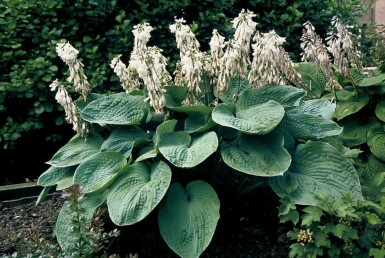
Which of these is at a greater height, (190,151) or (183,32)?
(183,32)

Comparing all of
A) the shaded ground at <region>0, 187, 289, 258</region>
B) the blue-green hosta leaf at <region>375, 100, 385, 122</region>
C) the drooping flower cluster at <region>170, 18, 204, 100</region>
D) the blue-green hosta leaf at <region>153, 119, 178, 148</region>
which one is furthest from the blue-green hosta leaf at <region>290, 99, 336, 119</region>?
the blue-green hosta leaf at <region>153, 119, 178, 148</region>

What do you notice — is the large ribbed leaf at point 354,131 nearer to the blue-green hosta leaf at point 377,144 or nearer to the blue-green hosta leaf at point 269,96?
the blue-green hosta leaf at point 377,144

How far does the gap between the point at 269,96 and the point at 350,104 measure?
972 millimetres

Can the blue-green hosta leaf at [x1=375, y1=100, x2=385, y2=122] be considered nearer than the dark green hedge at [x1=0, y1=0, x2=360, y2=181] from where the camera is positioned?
Yes

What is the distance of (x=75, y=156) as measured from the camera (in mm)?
3920

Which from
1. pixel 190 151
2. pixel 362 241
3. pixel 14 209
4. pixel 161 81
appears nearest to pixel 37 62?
pixel 14 209

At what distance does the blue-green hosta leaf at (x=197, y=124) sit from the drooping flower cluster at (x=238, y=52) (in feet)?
0.76

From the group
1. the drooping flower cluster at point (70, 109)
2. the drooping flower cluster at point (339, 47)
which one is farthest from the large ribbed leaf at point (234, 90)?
the drooping flower cluster at point (70, 109)

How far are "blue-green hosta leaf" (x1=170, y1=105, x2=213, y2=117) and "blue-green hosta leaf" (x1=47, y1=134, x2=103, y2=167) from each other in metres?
0.60

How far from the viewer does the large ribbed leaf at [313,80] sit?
4.72m

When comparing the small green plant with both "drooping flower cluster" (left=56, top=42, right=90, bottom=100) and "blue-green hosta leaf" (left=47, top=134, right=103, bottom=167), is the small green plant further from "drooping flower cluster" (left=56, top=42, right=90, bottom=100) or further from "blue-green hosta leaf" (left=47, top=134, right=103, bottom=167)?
"drooping flower cluster" (left=56, top=42, right=90, bottom=100)

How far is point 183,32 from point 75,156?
1.00m

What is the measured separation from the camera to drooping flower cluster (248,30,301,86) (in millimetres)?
3547

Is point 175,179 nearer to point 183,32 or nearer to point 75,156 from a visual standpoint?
point 75,156
